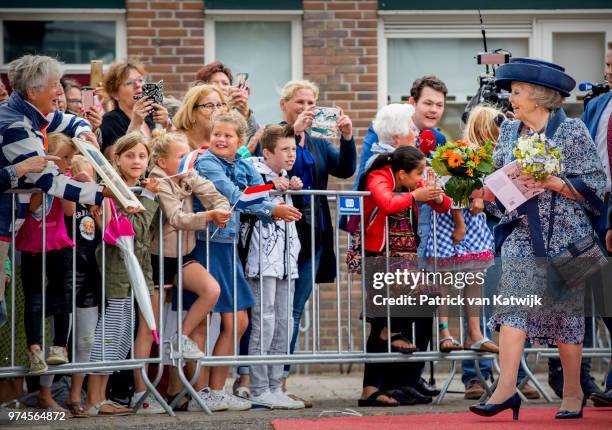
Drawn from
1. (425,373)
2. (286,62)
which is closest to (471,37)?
(286,62)

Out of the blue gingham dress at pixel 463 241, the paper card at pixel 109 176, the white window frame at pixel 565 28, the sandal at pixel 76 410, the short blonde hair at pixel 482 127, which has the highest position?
the white window frame at pixel 565 28

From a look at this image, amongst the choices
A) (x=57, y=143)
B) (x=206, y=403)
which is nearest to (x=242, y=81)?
(x=57, y=143)

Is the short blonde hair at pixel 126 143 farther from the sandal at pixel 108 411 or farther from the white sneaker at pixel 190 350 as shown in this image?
the sandal at pixel 108 411

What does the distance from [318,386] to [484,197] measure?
347 cm

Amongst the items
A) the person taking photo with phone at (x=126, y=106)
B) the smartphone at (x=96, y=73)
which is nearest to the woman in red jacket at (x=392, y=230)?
the person taking photo with phone at (x=126, y=106)

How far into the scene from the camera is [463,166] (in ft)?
25.5

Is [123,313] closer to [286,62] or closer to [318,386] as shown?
[318,386]

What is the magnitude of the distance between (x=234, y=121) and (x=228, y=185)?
441 mm

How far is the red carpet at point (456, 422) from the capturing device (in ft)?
23.2

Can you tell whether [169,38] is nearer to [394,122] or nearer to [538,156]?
[394,122]

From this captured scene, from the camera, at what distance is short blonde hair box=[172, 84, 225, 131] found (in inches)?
338

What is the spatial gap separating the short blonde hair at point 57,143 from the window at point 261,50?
441 centimetres

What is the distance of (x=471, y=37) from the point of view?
40.9 feet

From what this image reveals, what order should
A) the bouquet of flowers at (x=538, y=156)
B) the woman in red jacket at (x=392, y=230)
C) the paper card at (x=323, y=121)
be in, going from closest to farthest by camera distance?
the bouquet of flowers at (x=538, y=156) → the woman in red jacket at (x=392, y=230) → the paper card at (x=323, y=121)
